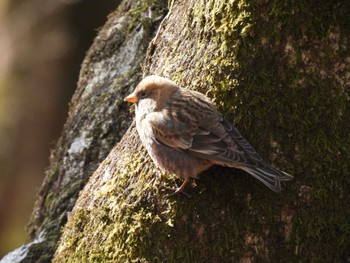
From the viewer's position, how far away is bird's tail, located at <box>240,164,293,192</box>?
3.86m

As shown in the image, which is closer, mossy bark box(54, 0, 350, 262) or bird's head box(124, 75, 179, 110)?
mossy bark box(54, 0, 350, 262)

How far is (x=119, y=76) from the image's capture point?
245 inches

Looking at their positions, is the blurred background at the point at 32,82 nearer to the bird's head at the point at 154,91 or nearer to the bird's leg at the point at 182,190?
the bird's head at the point at 154,91

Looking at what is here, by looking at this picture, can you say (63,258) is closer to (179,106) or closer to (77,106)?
(179,106)

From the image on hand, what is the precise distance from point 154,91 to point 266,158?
97 centimetres

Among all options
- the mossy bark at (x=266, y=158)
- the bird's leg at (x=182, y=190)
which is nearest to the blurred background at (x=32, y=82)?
the mossy bark at (x=266, y=158)

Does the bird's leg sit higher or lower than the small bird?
lower

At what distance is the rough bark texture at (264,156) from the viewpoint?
13.2 feet

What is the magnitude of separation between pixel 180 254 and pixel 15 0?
9440 mm

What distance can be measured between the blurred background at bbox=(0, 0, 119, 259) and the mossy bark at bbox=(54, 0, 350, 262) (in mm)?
6829

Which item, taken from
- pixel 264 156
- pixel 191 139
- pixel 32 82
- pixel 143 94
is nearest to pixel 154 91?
pixel 143 94

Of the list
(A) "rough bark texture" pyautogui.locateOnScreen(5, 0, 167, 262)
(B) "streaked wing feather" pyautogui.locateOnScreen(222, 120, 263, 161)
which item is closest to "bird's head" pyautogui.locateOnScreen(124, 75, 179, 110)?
(B) "streaked wing feather" pyautogui.locateOnScreen(222, 120, 263, 161)

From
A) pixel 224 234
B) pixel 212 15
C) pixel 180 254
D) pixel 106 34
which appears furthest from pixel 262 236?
pixel 106 34

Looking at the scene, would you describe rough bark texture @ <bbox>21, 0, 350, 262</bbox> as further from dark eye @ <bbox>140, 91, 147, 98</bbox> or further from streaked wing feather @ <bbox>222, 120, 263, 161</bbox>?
dark eye @ <bbox>140, 91, 147, 98</bbox>
